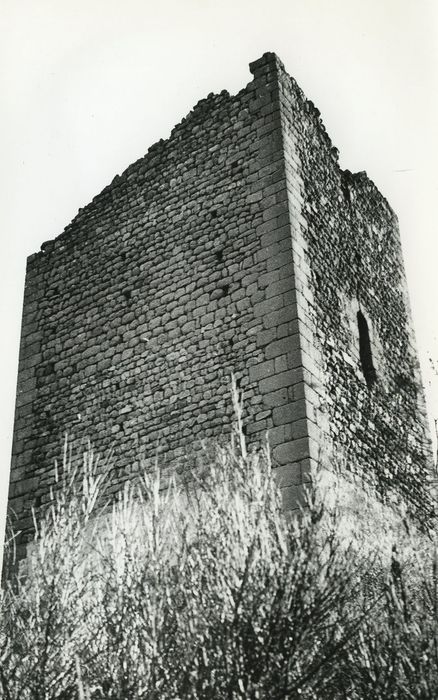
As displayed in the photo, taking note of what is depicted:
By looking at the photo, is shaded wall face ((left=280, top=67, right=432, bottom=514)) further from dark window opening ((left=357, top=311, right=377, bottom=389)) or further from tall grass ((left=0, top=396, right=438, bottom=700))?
tall grass ((left=0, top=396, right=438, bottom=700))

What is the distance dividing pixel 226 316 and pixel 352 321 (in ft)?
6.10

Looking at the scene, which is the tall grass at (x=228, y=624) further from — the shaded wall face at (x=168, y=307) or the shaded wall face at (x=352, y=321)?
the shaded wall face at (x=352, y=321)

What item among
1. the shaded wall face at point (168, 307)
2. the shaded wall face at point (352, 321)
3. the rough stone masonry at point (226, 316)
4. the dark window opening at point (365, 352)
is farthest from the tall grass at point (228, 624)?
the dark window opening at point (365, 352)

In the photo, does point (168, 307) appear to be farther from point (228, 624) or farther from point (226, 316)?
point (228, 624)

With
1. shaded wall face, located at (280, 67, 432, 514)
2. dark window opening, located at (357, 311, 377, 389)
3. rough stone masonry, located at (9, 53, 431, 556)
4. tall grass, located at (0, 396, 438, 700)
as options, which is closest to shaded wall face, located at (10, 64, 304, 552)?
rough stone masonry, located at (9, 53, 431, 556)

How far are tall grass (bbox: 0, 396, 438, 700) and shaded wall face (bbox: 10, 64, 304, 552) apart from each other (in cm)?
172

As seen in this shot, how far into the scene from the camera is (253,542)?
19.0 ft

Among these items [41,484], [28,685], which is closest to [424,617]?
[28,685]

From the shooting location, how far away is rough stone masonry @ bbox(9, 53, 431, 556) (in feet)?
28.4

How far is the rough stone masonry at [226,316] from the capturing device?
8656 mm

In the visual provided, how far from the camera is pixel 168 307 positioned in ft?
31.9

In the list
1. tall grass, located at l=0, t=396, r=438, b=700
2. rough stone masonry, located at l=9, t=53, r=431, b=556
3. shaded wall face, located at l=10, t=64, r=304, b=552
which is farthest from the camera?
shaded wall face, located at l=10, t=64, r=304, b=552

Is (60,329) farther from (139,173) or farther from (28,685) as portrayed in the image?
(28,685)

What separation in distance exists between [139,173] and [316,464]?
490cm
